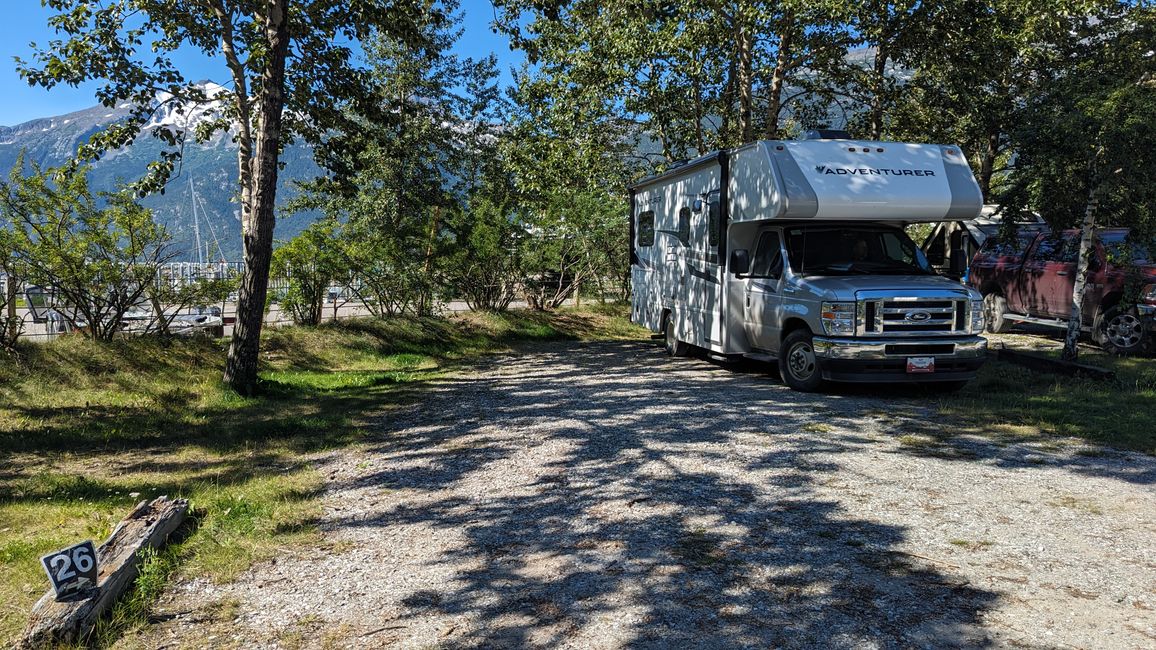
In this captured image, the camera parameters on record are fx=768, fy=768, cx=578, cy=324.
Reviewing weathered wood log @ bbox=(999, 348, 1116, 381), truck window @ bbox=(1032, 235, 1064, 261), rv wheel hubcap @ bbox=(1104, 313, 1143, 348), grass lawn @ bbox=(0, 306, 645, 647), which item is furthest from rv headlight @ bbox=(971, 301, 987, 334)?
grass lawn @ bbox=(0, 306, 645, 647)

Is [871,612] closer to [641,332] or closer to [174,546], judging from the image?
[174,546]

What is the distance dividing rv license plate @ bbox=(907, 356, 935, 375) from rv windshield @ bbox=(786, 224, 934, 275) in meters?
1.28

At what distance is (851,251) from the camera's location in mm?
9727

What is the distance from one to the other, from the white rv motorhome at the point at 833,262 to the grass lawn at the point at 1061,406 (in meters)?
0.60

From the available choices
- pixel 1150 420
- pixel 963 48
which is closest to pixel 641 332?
pixel 963 48

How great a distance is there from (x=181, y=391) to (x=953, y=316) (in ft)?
30.1

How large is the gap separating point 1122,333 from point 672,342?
23.0ft

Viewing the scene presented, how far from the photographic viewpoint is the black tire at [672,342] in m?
13.3

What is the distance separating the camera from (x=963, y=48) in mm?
15539

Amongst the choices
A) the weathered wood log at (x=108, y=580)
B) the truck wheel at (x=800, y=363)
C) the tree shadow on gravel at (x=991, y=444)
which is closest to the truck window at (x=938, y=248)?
the tree shadow on gravel at (x=991, y=444)

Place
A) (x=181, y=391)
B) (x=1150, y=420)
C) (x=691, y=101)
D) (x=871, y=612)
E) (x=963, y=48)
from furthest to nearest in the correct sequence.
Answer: (x=691, y=101)
(x=963, y=48)
(x=181, y=391)
(x=1150, y=420)
(x=871, y=612)

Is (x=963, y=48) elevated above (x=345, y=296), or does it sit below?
above

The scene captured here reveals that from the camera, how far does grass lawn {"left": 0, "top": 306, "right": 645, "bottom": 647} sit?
14.8ft

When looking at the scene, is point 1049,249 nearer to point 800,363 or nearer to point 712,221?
point 712,221
